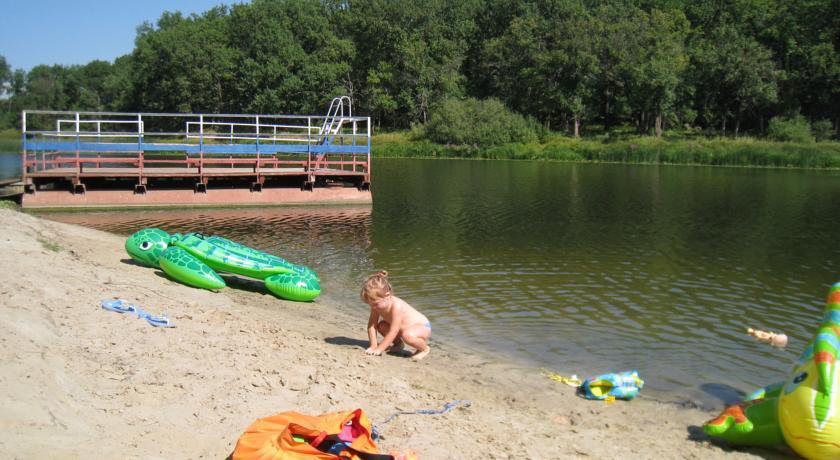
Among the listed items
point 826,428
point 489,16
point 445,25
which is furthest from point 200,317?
point 489,16

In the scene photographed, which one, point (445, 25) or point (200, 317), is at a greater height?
point (445, 25)

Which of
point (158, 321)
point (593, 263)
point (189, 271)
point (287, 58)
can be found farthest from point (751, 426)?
point (287, 58)

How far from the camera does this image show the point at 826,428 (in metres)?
5.98

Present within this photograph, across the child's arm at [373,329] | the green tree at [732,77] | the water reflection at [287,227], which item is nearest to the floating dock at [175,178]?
the water reflection at [287,227]

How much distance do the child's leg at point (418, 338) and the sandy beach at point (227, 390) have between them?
177 millimetres

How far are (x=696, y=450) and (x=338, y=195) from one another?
67.8 feet

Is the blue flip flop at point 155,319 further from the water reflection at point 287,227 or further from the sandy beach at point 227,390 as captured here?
the water reflection at point 287,227

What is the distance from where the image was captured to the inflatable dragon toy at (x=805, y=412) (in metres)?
6.02

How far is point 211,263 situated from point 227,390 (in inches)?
225

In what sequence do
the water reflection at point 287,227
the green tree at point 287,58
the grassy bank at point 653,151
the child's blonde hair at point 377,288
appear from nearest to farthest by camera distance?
1. the child's blonde hair at point 377,288
2. the water reflection at point 287,227
3. the grassy bank at point 653,151
4. the green tree at point 287,58

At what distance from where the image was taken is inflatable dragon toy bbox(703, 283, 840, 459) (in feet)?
19.7

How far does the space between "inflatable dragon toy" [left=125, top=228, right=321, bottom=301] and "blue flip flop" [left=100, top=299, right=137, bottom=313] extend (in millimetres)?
2970

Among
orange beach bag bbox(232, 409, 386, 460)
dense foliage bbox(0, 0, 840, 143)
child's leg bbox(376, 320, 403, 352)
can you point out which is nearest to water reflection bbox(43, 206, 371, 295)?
child's leg bbox(376, 320, 403, 352)

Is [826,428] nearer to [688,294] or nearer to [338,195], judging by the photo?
[688,294]
